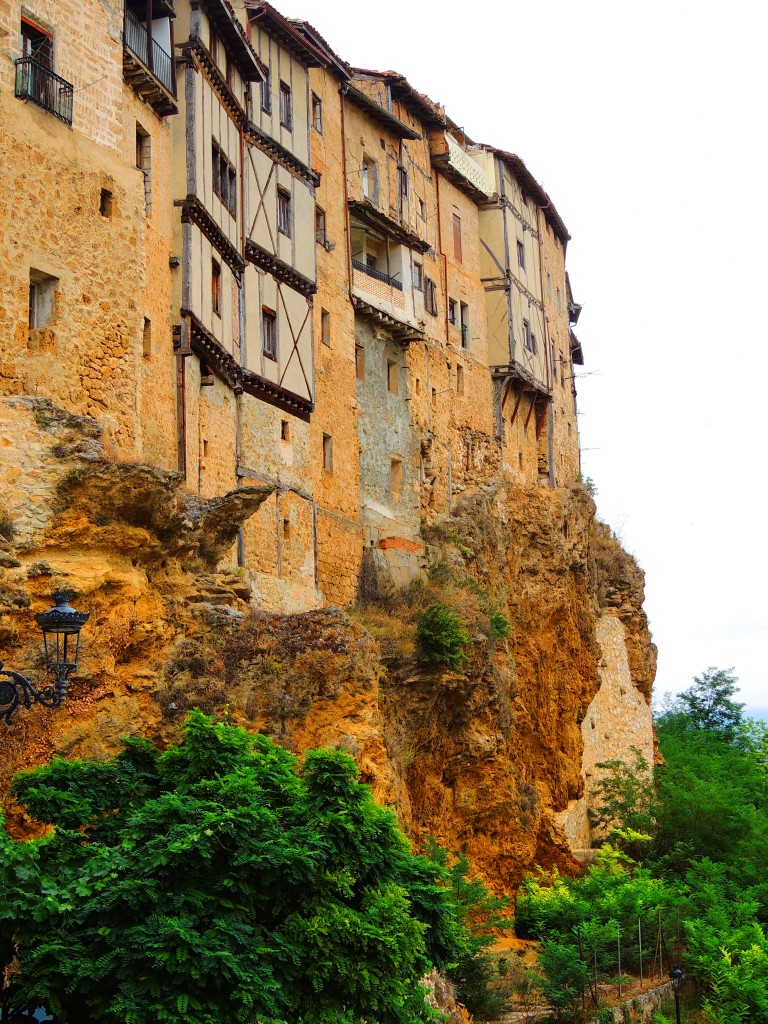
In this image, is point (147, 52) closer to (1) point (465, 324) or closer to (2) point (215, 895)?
(2) point (215, 895)

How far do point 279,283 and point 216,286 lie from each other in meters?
4.55

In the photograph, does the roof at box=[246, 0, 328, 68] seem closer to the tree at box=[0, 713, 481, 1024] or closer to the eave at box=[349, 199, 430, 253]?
the eave at box=[349, 199, 430, 253]

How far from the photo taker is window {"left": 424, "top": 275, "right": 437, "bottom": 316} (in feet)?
133

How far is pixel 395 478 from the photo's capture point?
1458 inches

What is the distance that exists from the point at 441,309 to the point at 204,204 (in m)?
15.5

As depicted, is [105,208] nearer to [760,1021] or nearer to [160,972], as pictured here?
[160,972]

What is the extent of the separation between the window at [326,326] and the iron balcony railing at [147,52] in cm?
954

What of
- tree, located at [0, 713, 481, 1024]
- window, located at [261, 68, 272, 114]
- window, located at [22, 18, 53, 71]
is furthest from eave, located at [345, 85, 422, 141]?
tree, located at [0, 713, 481, 1024]

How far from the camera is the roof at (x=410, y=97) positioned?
39719 mm

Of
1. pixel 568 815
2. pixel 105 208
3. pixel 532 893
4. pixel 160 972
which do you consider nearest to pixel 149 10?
pixel 105 208

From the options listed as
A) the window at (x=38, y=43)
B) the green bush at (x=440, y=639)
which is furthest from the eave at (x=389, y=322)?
the window at (x=38, y=43)

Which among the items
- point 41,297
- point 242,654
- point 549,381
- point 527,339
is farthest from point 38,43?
point 549,381

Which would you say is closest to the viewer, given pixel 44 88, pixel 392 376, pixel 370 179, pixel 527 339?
pixel 44 88

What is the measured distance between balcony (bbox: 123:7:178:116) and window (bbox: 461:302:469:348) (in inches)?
704
